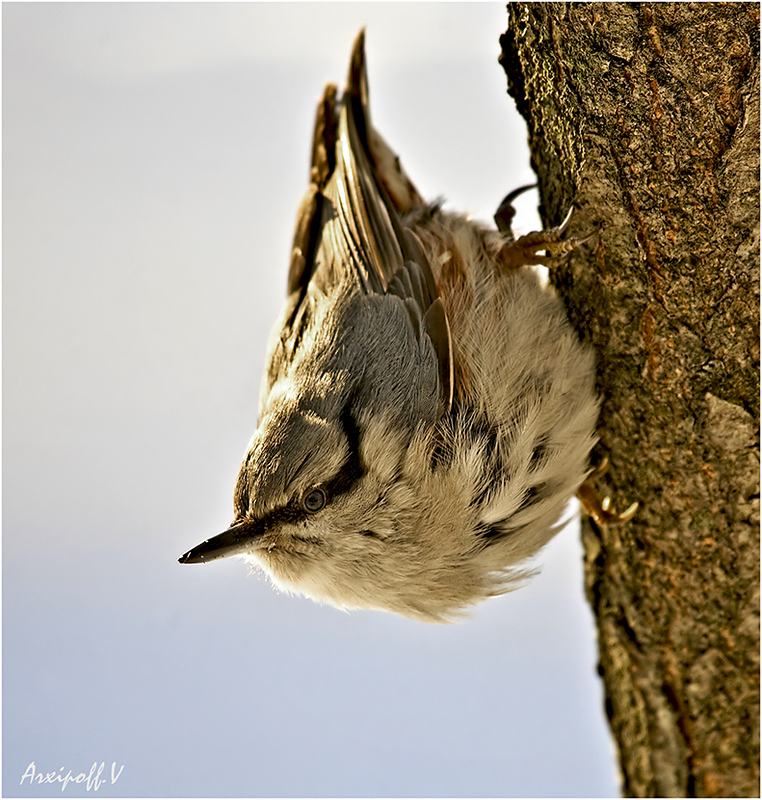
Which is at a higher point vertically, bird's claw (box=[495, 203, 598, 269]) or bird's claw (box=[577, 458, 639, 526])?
bird's claw (box=[495, 203, 598, 269])

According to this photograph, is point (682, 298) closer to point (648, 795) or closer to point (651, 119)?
point (651, 119)

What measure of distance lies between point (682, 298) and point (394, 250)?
0.99 meters

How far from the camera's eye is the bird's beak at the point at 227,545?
2057 mm

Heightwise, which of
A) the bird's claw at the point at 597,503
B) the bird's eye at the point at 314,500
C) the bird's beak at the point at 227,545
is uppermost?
the bird's claw at the point at 597,503

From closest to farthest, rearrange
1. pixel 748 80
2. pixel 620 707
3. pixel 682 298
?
1. pixel 748 80
2. pixel 682 298
3. pixel 620 707

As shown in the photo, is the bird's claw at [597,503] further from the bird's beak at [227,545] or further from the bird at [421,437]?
the bird's beak at [227,545]

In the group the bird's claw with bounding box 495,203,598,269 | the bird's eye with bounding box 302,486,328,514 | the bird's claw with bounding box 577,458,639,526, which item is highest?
the bird's claw with bounding box 495,203,598,269

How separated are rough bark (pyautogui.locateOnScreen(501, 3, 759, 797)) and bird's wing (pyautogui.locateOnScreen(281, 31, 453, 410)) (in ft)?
1.57

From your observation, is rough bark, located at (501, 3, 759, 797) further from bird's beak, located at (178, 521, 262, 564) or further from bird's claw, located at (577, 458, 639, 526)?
bird's beak, located at (178, 521, 262, 564)

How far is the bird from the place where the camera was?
7.18 ft

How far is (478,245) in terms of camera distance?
269 centimetres

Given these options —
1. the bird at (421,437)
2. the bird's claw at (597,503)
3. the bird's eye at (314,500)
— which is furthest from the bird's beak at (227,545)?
the bird's claw at (597,503)

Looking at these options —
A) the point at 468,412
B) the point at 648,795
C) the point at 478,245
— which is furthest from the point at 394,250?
the point at 648,795

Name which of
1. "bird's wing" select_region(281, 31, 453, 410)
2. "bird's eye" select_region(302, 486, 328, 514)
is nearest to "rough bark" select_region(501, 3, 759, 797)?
"bird's wing" select_region(281, 31, 453, 410)
